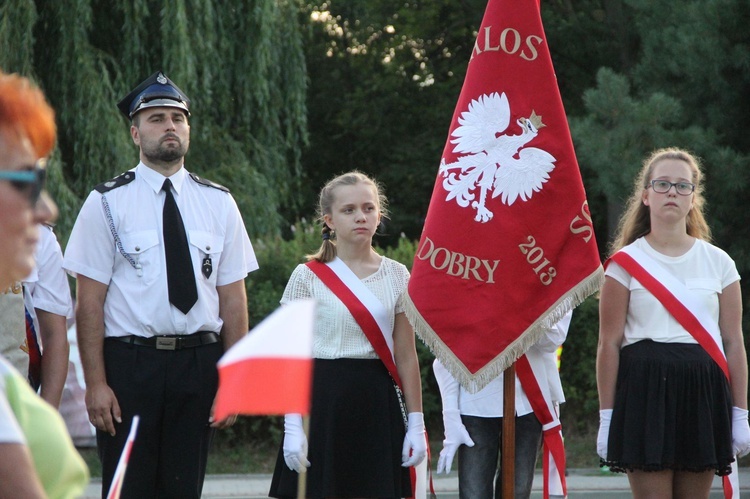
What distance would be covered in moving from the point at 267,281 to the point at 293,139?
5.62m

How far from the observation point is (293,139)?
16266mm

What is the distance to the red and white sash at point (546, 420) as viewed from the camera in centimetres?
558

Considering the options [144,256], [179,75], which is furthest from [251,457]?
[144,256]

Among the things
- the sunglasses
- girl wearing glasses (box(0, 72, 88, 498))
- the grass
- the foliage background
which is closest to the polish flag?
girl wearing glasses (box(0, 72, 88, 498))

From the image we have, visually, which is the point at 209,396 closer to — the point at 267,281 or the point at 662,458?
the point at 662,458

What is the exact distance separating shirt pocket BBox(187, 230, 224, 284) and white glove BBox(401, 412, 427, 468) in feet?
3.56

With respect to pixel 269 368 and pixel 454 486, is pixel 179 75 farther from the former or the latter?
pixel 269 368

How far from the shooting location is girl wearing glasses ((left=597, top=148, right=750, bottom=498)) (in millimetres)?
5227

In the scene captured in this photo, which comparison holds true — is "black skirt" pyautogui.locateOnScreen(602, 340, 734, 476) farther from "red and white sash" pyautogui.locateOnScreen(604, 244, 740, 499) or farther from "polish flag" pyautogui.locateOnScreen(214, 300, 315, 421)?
"polish flag" pyautogui.locateOnScreen(214, 300, 315, 421)

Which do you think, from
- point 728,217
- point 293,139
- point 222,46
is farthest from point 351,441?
point 293,139

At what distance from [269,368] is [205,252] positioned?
3015 millimetres

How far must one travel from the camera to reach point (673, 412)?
17.2 feet

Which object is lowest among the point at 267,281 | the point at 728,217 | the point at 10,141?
the point at 10,141

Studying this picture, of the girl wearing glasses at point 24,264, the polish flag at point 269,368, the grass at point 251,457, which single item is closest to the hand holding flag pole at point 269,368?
the polish flag at point 269,368
